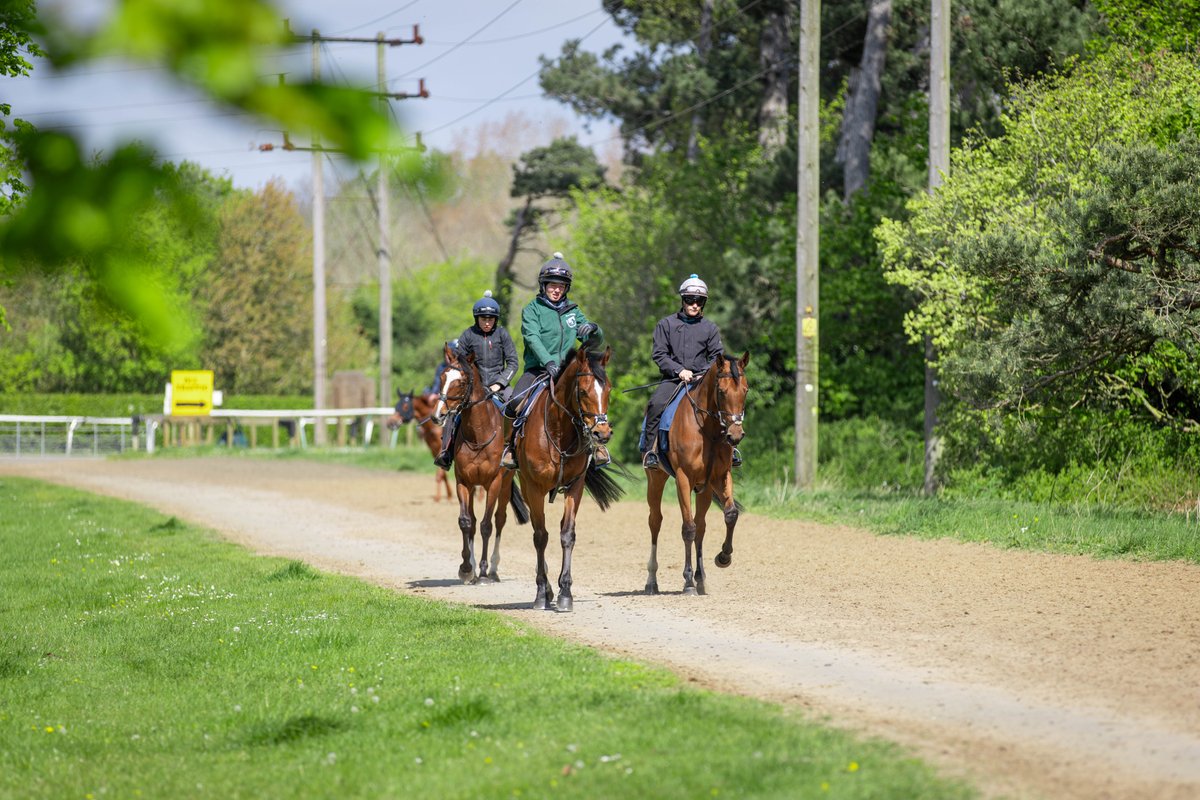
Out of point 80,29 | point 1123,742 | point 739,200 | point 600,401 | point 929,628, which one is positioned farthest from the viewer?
point 739,200

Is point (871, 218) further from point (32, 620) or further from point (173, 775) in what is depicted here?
point (173, 775)

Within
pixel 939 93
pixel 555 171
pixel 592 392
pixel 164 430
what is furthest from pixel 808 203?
pixel 555 171

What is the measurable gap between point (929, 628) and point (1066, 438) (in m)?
12.9

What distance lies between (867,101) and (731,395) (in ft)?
68.1

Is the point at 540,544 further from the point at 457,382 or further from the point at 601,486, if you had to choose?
the point at 457,382

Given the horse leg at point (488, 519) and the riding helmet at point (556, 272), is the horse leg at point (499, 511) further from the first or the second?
the riding helmet at point (556, 272)

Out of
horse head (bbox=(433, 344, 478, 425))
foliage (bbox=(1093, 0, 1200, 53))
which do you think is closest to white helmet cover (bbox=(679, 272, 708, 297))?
horse head (bbox=(433, 344, 478, 425))

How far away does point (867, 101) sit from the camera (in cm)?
3216

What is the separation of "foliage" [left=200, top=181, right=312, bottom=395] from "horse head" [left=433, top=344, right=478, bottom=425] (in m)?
48.3

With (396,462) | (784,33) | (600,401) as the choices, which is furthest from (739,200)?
(600,401)

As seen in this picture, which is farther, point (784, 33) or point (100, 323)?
point (784, 33)

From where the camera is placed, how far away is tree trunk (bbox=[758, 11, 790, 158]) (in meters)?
39.0

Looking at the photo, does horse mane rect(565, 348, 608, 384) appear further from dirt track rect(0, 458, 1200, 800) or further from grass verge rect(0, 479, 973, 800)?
grass verge rect(0, 479, 973, 800)

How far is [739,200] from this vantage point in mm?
36594
